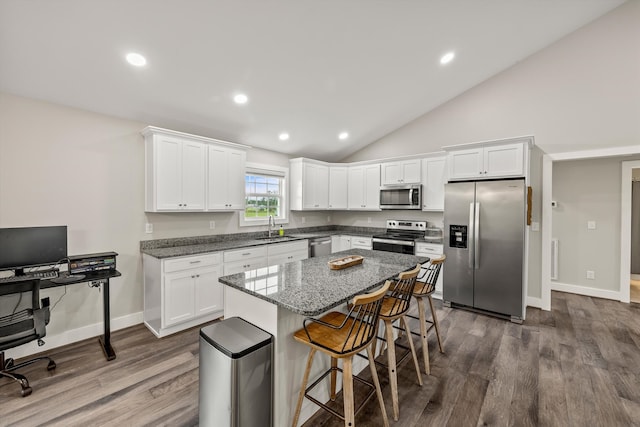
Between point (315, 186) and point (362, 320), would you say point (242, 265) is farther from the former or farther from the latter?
point (362, 320)

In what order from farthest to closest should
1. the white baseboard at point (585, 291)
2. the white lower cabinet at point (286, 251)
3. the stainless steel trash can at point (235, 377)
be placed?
the white baseboard at point (585, 291) < the white lower cabinet at point (286, 251) < the stainless steel trash can at point (235, 377)

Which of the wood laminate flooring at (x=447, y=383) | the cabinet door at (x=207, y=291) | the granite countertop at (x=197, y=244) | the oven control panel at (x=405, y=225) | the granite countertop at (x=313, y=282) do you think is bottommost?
the wood laminate flooring at (x=447, y=383)

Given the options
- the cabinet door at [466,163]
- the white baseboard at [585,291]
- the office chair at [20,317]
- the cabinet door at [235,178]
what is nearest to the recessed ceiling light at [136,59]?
the cabinet door at [235,178]

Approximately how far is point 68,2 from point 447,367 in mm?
4319

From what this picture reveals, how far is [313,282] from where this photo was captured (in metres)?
2.02

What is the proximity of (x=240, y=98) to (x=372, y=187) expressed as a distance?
299 centimetres

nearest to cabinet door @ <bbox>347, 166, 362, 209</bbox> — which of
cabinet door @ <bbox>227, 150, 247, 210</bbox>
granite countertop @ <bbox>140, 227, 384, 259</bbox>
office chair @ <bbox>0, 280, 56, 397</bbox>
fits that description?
granite countertop @ <bbox>140, 227, 384, 259</bbox>

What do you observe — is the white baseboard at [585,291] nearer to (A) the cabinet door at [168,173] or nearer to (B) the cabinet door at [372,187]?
(B) the cabinet door at [372,187]

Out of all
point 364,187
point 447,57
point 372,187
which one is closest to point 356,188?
point 364,187

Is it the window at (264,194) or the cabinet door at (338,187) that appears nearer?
the window at (264,194)

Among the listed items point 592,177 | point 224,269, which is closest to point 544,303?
point 592,177

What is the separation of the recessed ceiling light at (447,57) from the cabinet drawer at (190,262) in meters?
3.97

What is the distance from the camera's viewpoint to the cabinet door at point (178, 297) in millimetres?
3054

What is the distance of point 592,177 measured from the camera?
450 centimetres
